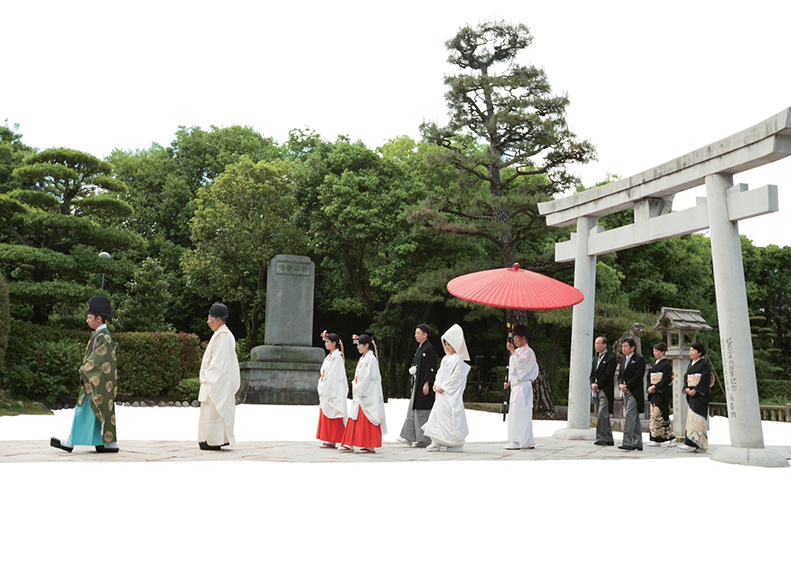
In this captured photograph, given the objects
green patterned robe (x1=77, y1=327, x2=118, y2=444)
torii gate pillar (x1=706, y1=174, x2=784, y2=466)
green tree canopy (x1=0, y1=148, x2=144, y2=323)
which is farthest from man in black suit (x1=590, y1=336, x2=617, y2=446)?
green tree canopy (x1=0, y1=148, x2=144, y2=323)

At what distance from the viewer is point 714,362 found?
29953mm

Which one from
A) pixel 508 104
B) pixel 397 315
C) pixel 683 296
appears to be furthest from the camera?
pixel 683 296

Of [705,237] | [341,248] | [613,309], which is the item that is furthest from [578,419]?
[705,237]

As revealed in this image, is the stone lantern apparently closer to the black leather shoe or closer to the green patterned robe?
the green patterned robe

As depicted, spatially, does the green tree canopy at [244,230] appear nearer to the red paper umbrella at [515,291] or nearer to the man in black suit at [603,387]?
the red paper umbrella at [515,291]

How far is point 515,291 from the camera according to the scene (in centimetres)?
1073

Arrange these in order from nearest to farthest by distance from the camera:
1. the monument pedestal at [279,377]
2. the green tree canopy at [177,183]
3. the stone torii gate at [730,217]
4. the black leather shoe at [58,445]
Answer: the black leather shoe at [58,445], the stone torii gate at [730,217], the monument pedestal at [279,377], the green tree canopy at [177,183]

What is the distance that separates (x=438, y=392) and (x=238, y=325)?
79.7 ft

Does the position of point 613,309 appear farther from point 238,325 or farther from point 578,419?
point 238,325

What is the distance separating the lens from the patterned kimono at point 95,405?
8.71 m

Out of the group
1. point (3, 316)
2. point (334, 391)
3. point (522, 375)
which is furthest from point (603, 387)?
point (3, 316)

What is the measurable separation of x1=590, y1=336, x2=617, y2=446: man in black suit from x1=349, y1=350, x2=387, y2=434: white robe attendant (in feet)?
12.2

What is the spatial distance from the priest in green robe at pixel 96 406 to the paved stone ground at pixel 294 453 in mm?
151

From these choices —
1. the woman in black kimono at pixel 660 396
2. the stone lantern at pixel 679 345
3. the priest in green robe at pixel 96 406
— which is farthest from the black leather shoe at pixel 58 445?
the stone lantern at pixel 679 345
